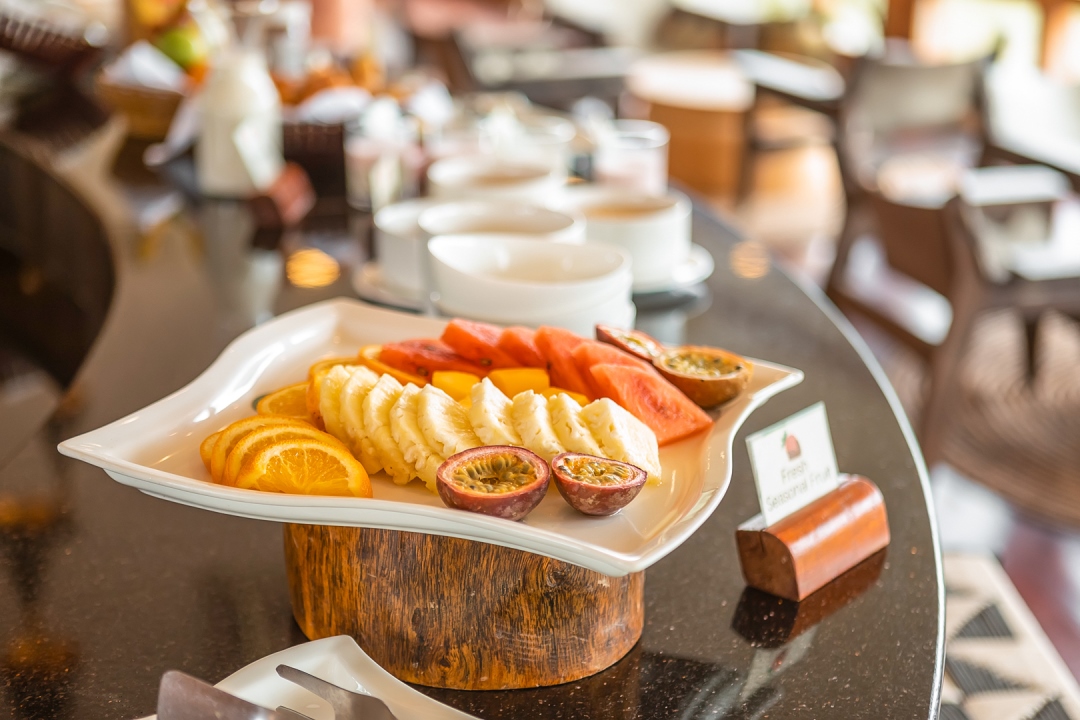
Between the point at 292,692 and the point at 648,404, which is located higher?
the point at 648,404

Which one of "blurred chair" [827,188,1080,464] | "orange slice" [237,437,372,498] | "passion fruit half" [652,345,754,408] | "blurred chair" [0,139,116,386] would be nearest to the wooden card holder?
"passion fruit half" [652,345,754,408]

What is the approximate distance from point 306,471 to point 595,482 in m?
0.19

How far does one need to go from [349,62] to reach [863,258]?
235 centimetres

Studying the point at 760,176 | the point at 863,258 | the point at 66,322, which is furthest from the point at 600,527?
the point at 760,176

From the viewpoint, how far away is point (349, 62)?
8.23 feet

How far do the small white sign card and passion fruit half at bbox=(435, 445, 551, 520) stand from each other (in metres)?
0.20

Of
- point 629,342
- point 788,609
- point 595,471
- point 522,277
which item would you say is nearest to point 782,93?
point 522,277

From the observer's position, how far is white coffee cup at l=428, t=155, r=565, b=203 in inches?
53.3

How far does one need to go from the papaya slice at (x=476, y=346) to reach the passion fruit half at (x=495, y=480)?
0.17 meters

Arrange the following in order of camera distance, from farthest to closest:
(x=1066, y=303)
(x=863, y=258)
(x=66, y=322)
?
(x=863, y=258) < (x=1066, y=303) < (x=66, y=322)

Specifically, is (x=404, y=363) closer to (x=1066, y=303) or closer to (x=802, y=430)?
(x=802, y=430)

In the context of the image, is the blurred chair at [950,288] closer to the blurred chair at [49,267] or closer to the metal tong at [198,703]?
the blurred chair at [49,267]

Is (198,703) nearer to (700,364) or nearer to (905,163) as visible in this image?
(700,364)

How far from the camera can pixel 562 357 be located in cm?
84
